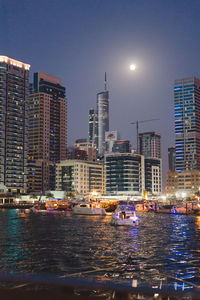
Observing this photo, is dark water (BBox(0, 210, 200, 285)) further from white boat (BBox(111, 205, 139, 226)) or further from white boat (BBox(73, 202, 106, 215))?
white boat (BBox(73, 202, 106, 215))

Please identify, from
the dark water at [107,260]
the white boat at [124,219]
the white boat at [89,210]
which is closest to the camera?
the dark water at [107,260]

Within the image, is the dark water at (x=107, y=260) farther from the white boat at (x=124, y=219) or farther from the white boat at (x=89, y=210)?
the white boat at (x=89, y=210)

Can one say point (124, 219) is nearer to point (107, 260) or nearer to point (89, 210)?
point (107, 260)

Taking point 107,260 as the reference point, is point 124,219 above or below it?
below

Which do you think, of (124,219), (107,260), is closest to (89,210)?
(124,219)

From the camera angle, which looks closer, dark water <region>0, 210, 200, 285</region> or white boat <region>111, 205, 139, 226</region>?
dark water <region>0, 210, 200, 285</region>

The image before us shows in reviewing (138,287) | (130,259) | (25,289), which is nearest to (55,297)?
(25,289)

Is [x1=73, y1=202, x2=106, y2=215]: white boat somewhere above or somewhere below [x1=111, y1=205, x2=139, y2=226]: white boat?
below

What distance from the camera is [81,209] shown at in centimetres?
12062

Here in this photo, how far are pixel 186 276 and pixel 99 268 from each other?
5.11 m

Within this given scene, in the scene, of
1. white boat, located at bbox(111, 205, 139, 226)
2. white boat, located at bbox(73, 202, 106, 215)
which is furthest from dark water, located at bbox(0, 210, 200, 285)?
white boat, located at bbox(73, 202, 106, 215)

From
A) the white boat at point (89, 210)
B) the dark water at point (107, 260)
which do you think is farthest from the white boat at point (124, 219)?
the white boat at point (89, 210)

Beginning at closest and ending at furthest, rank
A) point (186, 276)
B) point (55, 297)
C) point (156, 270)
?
point (55, 297)
point (186, 276)
point (156, 270)

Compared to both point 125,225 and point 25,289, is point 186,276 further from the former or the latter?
point 125,225
